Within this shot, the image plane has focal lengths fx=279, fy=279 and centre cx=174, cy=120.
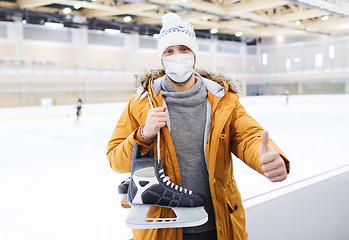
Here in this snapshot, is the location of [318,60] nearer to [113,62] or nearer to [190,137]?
[113,62]

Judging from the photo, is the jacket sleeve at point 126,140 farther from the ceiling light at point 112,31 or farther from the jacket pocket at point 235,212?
the ceiling light at point 112,31

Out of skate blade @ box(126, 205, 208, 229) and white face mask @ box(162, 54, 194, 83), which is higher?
white face mask @ box(162, 54, 194, 83)

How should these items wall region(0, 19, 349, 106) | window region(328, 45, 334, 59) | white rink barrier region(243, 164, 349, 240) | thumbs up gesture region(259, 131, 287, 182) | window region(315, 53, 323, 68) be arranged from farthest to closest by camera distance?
window region(315, 53, 323, 68) → window region(328, 45, 334, 59) → wall region(0, 19, 349, 106) → white rink barrier region(243, 164, 349, 240) → thumbs up gesture region(259, 131, 287, 182)

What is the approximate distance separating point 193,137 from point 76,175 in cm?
285

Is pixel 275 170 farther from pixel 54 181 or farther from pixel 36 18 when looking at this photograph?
pixel 36 18

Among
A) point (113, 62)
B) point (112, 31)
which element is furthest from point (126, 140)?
point (112, 31)

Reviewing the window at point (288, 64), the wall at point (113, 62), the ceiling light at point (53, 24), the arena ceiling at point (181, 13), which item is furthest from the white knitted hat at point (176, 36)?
the window at point (288, 64)

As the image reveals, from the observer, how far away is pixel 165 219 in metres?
0.96

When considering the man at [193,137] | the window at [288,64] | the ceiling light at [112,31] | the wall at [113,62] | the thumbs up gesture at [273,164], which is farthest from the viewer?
the window at [288,64]

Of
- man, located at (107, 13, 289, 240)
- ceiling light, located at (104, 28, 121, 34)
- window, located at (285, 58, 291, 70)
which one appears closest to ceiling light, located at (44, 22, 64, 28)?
ceiling light, located at (104, 28, 121, 34)

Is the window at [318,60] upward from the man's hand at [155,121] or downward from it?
upward

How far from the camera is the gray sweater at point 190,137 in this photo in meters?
1.08

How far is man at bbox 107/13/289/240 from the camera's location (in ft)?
3.44

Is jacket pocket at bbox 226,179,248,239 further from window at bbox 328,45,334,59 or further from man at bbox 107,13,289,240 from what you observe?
window at bbox 328,45,334,59
